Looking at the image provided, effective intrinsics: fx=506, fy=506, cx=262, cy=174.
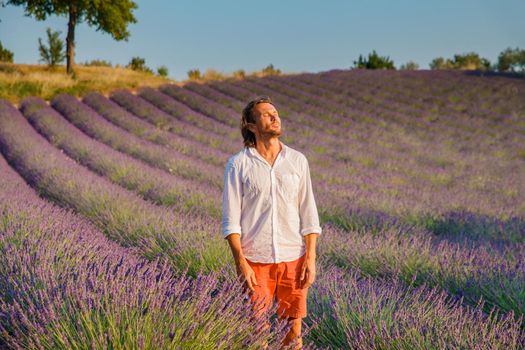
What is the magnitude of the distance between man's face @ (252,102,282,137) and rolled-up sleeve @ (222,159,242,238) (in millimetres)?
195

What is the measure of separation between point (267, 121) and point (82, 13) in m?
24.7

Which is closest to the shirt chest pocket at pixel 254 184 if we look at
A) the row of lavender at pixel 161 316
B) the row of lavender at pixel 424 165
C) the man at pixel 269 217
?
the man at pixel 269 217

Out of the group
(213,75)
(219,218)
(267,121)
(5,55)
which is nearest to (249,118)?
(267,121)

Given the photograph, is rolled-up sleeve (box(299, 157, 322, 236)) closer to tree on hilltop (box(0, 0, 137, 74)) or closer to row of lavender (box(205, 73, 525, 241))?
row of lavender (box(205, 73, 525, 241))

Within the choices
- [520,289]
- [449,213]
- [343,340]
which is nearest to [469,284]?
[520,289]

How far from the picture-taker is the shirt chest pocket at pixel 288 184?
2.12m

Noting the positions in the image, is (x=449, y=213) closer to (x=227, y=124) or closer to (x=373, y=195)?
(x=373, y=195)

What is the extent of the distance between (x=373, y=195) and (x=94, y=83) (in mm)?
15470

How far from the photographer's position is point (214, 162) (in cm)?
862

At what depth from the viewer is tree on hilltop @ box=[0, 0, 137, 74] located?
910 inches

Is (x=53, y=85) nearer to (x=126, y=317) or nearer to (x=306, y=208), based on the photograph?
(x=306, y=208)

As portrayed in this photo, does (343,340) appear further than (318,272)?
No

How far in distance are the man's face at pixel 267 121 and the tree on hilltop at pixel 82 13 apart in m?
22.9

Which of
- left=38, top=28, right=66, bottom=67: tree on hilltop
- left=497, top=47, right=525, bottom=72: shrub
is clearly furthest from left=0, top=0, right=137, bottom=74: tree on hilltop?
left=497, top=47, right=525, bottom=72: shrub
